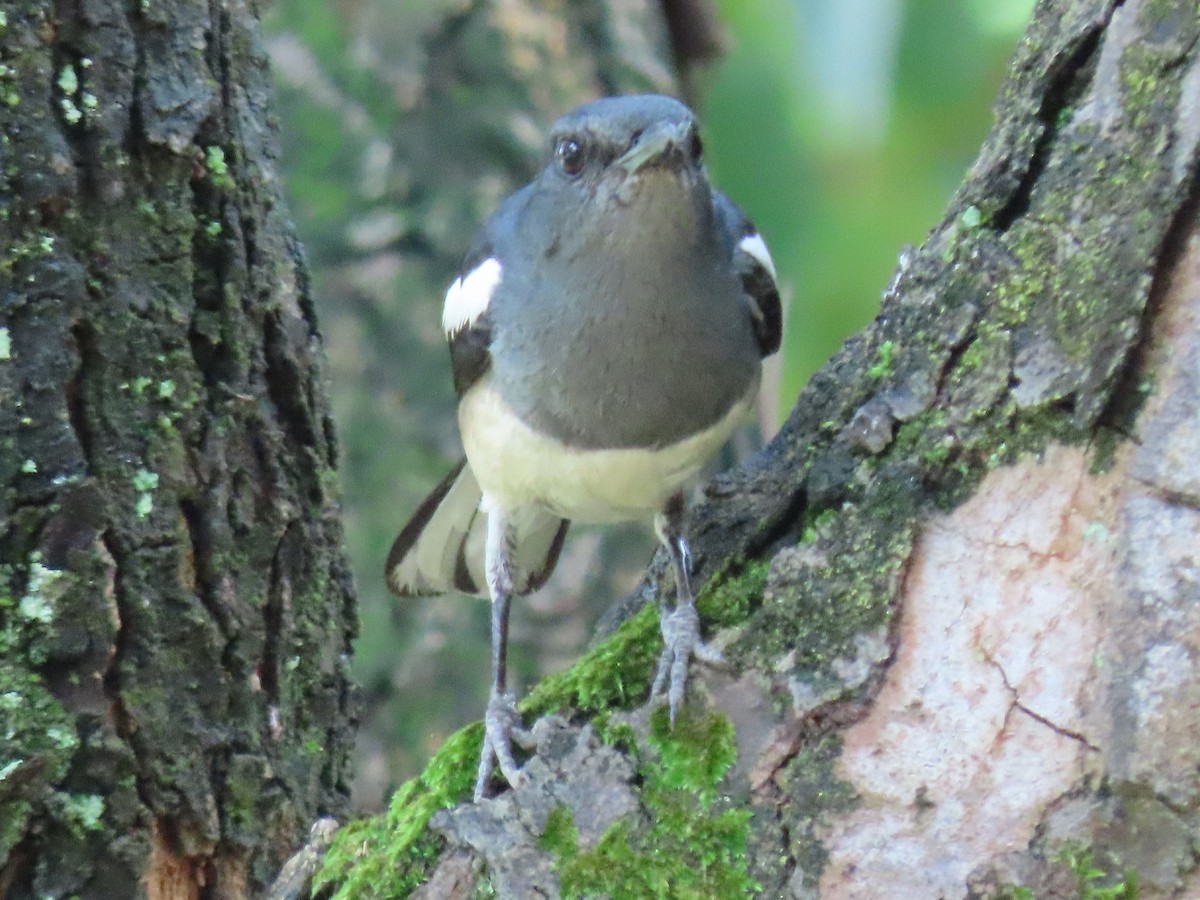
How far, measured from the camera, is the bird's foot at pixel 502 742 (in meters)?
2.12

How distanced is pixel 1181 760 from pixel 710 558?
0.99 metres

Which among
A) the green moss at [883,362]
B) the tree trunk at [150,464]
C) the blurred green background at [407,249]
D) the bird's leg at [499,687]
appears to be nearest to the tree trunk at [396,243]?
the blurred green background at [407,249]

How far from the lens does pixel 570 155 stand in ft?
8.30

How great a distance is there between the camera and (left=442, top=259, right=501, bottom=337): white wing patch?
9.14ft

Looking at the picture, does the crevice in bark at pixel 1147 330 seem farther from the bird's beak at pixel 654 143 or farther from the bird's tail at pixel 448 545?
the bird's tail at pixel 448 545

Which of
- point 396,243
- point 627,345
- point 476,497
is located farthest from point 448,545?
point 396,243

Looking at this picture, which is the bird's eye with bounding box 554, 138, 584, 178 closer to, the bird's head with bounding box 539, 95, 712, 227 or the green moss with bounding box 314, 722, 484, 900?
the bird's head with bounding box 539, 95, 712, 227

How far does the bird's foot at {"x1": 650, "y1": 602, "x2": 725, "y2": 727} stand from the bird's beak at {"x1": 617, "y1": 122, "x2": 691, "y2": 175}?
32.4 inches

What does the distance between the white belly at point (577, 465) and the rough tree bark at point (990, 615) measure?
0.55m

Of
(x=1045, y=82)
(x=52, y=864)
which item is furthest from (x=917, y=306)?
(x=52, y=864)

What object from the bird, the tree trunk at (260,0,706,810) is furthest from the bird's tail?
the tree trunk at (260,0,706,810)

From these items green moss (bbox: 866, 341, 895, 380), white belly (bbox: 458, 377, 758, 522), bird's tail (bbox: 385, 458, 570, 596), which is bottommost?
green moss (bbox: 866, 341, 895, 380)

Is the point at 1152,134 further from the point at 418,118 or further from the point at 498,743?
the point at 418,118

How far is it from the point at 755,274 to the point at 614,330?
1.41 ft
